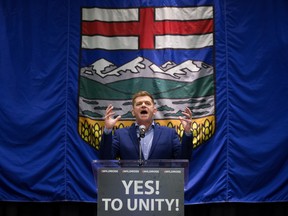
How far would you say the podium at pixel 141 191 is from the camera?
102 inches

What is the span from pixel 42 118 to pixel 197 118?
1.30 meters

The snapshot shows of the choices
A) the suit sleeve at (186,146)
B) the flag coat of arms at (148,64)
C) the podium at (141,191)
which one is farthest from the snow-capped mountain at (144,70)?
the podium at (141,191)

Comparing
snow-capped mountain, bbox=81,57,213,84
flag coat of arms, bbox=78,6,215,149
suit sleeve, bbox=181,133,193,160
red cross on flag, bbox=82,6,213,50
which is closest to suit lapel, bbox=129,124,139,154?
suit sleeve, bbox=181,133,193,160

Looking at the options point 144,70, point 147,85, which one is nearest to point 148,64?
point 144,70

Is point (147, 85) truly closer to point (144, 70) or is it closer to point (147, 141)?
point (144, 70)

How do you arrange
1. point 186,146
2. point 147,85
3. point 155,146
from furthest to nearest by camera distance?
1. point 147,85
2. point 155,146
3. point 186,146

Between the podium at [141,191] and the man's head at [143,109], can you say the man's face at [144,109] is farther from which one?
the podium at [141,191]

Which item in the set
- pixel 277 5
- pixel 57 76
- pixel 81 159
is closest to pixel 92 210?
pixel 81 159

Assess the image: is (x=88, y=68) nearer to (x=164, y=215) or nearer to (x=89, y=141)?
(x=89, y=141)

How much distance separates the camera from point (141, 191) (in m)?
2.61

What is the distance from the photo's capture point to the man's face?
341cm

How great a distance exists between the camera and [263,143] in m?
4.21

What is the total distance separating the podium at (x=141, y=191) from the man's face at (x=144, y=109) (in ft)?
2.58

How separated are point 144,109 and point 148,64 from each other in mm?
975
